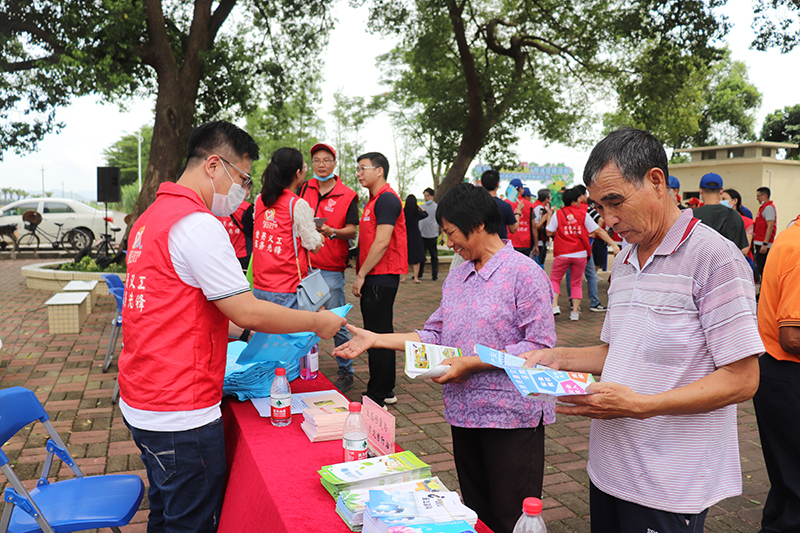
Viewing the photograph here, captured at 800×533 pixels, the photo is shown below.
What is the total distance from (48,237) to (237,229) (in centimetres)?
1713

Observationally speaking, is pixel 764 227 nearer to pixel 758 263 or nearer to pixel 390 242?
pixel 758 263

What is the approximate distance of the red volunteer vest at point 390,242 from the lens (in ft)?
15.3

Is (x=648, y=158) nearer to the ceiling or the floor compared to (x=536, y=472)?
nearer to the ceiling

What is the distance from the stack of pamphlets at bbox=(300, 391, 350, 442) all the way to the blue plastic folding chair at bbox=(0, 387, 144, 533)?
2.80 feet

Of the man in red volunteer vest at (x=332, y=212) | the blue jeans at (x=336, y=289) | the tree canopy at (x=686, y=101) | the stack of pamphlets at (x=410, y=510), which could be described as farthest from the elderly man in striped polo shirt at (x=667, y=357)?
the tree canopy at (x=686, y=101)

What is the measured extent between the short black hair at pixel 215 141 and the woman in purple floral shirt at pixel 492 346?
0.92m

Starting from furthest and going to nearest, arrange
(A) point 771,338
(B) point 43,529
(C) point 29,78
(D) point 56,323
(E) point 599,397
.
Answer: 1. (C) point 29,78
2. (D) point 56,323
3. (A) point 771,338
4. (B) point 43,529
5. (E) point 599,397

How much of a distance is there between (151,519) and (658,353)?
205 cm

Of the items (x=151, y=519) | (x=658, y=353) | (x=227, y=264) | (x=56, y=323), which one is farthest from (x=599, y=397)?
(x=56, y=323)

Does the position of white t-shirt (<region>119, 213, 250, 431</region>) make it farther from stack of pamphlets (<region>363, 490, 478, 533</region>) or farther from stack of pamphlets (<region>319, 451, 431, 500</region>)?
stack of pamphlets (<region>363, 490, 478, 533</region>)

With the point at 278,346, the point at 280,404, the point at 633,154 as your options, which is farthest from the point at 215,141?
the point at 633,154

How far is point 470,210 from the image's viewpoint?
7.45 feet

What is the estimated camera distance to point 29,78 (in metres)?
11.5

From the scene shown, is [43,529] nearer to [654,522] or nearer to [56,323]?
[654,522]
